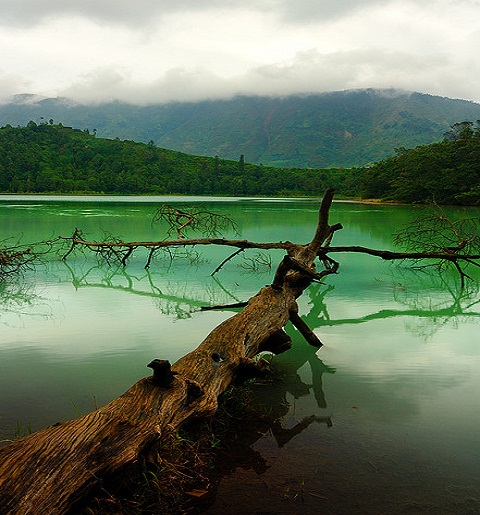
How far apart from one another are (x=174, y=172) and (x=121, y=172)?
11279mm

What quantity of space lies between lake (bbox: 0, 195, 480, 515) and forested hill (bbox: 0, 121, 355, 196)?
82086 mm

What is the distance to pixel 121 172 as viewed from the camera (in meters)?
99.9

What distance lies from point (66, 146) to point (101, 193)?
24.0 m

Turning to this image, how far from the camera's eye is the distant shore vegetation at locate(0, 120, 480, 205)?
2430 inches

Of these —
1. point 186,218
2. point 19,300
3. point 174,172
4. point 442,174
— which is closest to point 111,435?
point 19,300

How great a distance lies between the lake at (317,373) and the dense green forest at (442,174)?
41.9m

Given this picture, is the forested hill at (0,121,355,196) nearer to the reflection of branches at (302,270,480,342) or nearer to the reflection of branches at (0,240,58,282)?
the reflection of branches at (0,240,58,282)

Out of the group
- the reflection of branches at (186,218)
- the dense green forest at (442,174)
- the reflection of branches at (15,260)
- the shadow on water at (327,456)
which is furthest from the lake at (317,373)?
the dense green forest at (442,174)

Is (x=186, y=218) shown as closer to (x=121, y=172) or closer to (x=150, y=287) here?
(x=150, y=287)

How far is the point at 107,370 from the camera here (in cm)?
565

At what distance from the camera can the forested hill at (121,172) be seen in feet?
293

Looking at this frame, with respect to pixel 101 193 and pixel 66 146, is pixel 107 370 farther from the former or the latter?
pixel 66 146

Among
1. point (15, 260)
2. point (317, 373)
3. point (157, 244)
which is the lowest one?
point (317, 373)

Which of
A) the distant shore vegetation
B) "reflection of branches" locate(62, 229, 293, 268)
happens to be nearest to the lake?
"reflection of branches" locate(62, 229, 293, 268)
